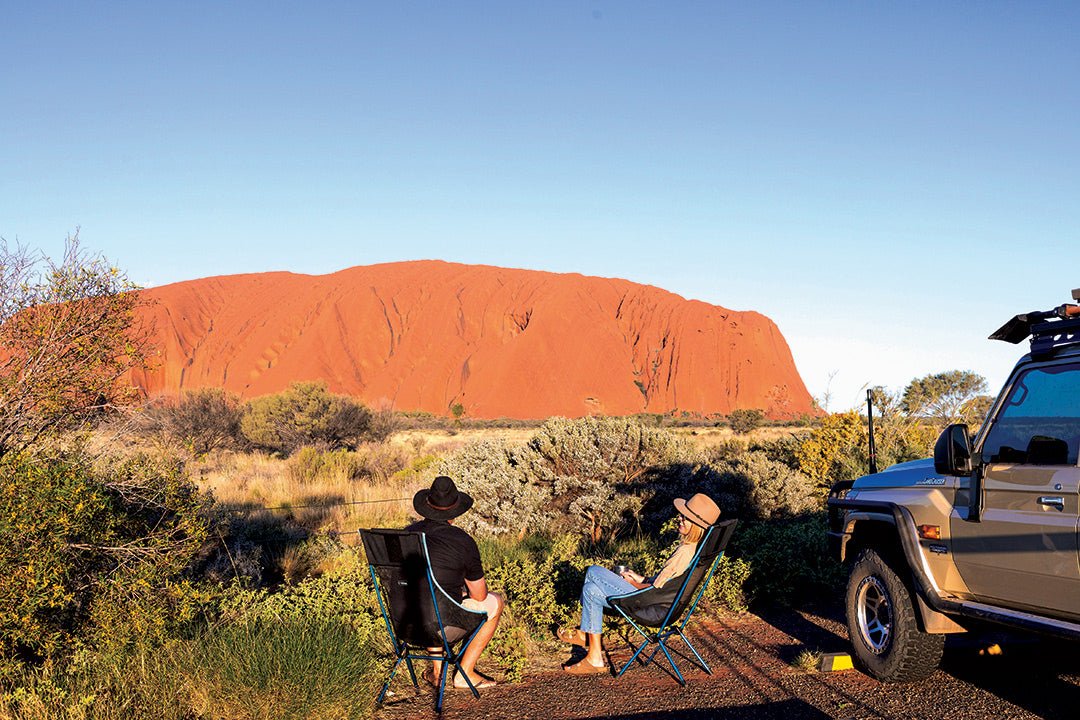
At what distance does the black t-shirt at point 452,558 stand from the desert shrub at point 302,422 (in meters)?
21.3

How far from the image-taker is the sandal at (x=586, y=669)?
593 centimetres

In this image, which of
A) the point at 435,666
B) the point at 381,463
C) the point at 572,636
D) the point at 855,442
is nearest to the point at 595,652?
the point at 572,636

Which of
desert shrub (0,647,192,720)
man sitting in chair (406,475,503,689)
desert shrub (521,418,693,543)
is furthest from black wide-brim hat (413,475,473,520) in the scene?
desert shrub (521,418,693,543)

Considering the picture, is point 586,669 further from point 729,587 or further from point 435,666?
point 729,587

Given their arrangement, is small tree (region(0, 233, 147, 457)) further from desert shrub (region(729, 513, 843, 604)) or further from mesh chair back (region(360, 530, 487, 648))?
desert shrub (region(729, 513, 843, 604))

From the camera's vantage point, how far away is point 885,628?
5543 mm

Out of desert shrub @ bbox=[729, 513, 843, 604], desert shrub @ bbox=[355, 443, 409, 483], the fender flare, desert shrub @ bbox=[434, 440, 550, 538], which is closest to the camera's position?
the fender flare

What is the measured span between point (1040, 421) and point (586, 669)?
343 centimetres

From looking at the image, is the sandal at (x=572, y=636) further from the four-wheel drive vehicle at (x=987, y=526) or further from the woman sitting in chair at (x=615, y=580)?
the four-wheel drive vehicle at (x=987, y=526)

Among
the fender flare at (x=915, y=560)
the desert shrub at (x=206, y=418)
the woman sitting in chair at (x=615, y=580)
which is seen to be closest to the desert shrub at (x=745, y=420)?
the desert shrub at (x=206, y=418)

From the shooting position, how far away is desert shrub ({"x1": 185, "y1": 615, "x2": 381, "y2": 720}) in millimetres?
4500

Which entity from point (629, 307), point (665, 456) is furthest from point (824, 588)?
point (629, 307)

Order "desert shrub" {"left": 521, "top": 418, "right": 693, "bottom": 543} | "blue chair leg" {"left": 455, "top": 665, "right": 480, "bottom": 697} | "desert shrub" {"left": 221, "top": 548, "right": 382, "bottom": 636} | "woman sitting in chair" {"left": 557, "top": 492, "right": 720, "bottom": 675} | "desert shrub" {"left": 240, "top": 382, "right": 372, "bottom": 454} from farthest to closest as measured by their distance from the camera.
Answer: "desert shrub" {"left": 240, "top": 382, "right": 372, "bottom": 454}
"desert shrub" {"left": 521, "top": 418, "right": 693, "bottom": 543}
"desert shrub" {"left": 221, "top": 548, "right": 382, "bottom": 636}
"woman sitting in chair" {"left": 557, "top": 492, "right": 720, "bottom": 675}
"blue chair leg" {"left": 455, "top": 665, "right": 480, "bottom": 697}

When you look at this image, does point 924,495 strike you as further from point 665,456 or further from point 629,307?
point 629,307
